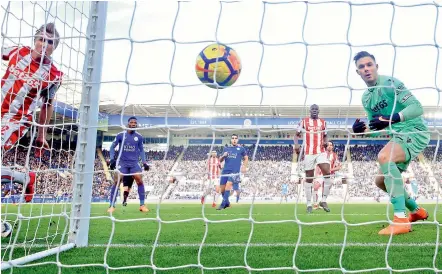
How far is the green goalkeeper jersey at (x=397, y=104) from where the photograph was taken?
11.5ft

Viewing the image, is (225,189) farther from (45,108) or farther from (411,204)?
(45,108)

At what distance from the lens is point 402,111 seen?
3.44 m

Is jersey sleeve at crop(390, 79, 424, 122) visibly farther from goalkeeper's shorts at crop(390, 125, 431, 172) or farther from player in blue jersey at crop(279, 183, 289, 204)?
player in blue jersey at crop(279, 183, 289, 204)

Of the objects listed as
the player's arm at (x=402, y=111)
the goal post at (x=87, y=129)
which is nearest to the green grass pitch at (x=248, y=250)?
the goal post at (x=87, y=129)

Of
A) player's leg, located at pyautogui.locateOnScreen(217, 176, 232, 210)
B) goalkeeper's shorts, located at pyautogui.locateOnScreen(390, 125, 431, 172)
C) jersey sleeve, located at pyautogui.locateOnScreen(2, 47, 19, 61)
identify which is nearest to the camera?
→ jersey sleeve, located at pyautogui.locateOnScreen(2, 47, 19, 61)

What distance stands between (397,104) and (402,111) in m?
0.33

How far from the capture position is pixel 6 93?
11.3 ft

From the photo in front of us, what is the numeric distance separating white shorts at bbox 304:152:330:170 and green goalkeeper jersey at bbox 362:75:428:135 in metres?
2.96

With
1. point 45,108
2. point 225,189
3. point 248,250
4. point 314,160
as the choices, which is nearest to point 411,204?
point 248,250

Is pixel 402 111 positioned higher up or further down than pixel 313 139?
higher up

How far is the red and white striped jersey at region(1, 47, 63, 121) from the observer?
3393mm

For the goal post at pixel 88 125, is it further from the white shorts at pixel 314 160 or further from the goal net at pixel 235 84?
the white shorts at pixel 314 160

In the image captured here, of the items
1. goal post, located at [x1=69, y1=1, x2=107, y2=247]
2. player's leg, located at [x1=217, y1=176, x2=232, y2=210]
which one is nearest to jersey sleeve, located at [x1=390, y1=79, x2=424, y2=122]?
goal post, located at [x1=69, y1=1, x2=107, y2=247]

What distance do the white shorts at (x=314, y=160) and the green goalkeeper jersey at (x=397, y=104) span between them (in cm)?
296
